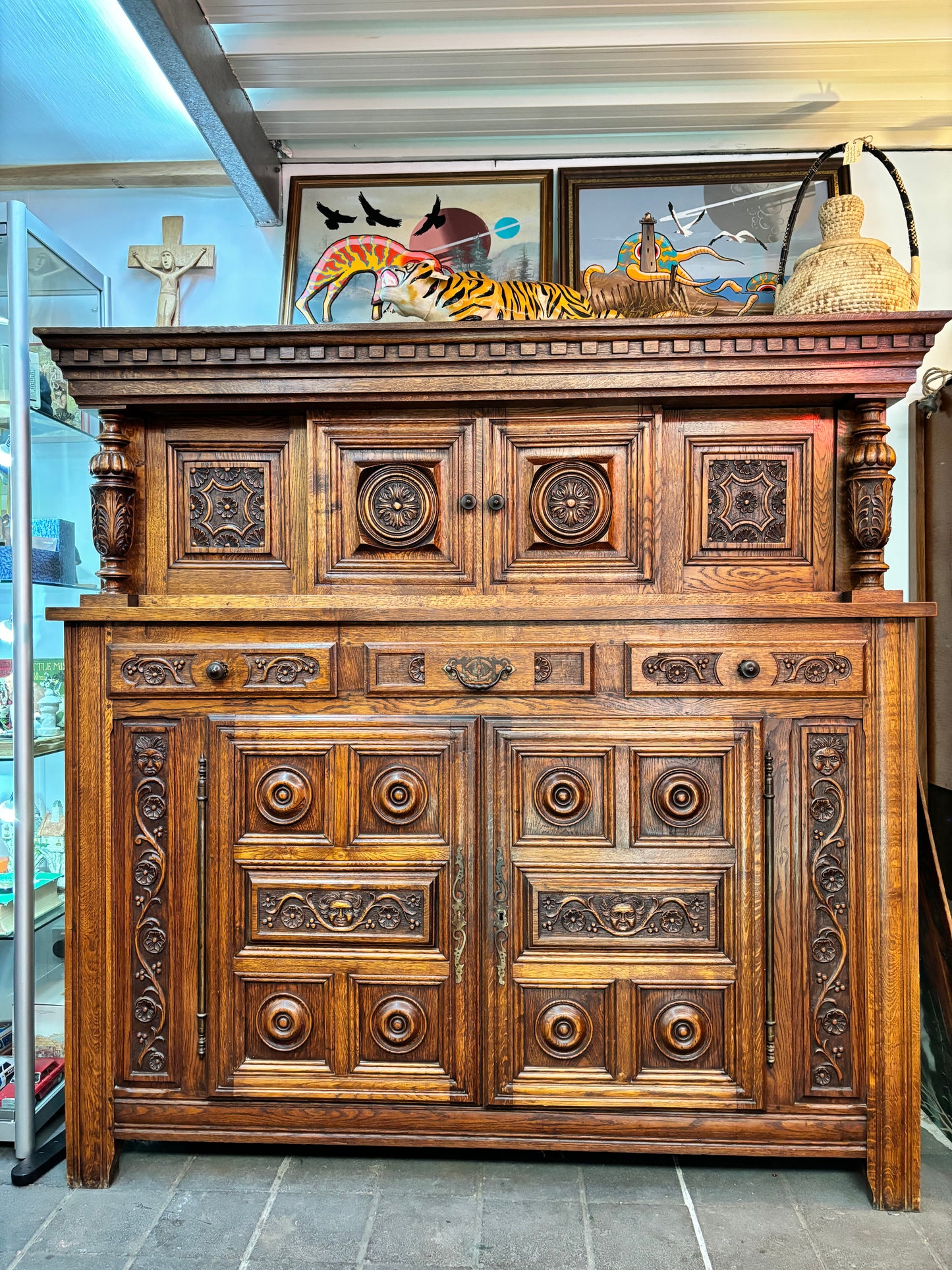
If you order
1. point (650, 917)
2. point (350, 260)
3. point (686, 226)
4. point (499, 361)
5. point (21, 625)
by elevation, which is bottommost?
point (650, 917)

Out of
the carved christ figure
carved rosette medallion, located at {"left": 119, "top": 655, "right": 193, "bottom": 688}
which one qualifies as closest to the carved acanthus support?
carved rosette medallion, located at {"left": 119, "top": 655, "right": 193, "bottom": 688}

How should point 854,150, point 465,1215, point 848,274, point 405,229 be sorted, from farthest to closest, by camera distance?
point 405,229 < point 854,150 < point 848,274 < point 465,1215

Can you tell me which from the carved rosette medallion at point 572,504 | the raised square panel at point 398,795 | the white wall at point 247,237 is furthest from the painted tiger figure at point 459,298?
the raised square panel at point 398,795

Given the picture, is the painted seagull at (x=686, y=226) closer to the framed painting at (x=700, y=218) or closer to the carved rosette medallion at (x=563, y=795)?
the framed painting at (x=700, y=218)

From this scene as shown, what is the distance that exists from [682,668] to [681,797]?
12.7 inches

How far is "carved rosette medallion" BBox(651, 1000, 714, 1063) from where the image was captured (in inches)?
76.0

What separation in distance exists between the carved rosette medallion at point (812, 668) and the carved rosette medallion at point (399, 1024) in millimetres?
1217

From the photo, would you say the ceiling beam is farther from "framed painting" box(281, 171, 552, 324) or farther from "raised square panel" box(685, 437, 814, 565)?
"raised square panel" box(685, 437, 814, 565)

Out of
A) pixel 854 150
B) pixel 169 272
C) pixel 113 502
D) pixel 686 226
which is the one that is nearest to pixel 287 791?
pixel 113 502

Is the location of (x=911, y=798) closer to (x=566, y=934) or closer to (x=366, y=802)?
(x=566, y=934)

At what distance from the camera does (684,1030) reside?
1.93 metres

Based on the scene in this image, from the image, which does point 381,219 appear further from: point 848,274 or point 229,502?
point 848,274

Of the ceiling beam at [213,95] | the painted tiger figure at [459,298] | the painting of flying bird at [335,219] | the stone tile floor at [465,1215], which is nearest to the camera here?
the stone tile floor at [465,1215]

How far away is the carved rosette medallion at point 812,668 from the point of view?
1.91 m
